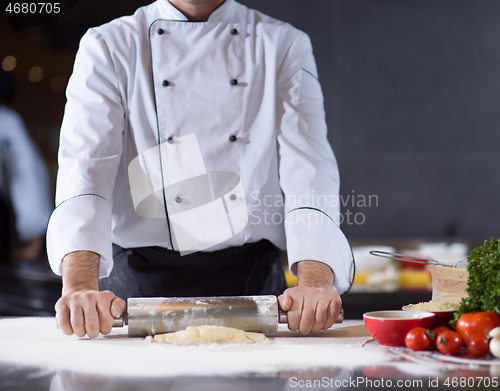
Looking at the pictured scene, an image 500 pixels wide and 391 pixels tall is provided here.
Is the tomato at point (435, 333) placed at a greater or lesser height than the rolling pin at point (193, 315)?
greater

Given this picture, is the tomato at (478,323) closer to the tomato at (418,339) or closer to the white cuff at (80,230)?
the tomato at (418,339)

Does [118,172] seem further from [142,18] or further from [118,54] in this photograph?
[142,18]

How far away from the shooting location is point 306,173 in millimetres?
1296

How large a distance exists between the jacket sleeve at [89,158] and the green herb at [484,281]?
2.34 feet

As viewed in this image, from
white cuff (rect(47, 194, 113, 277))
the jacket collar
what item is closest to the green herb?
white cuff (rect(47, 194, 113, 277))

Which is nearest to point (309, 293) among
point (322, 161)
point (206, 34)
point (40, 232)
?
point (322, 161)

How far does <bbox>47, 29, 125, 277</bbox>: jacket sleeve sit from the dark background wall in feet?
5.70

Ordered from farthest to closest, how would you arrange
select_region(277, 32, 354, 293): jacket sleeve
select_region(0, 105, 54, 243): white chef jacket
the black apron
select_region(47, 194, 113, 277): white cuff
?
select_region(0, 105, 54, 243): white chef jacket
the black apron
select_region(277, 32, 354, 293): jacket sleeve
select_region(47, 194, 113, 277): white cuff

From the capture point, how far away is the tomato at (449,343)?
803mm

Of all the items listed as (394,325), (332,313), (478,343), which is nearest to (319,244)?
(332,313)

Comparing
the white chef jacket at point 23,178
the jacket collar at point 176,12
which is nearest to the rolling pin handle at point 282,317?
the jacket collar at point 176,12

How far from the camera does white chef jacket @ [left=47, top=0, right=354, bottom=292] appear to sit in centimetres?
123

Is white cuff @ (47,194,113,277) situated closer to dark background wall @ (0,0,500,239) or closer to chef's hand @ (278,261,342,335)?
chef's hand @ (278,261,342,335)

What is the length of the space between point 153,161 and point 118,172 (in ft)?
0.32
